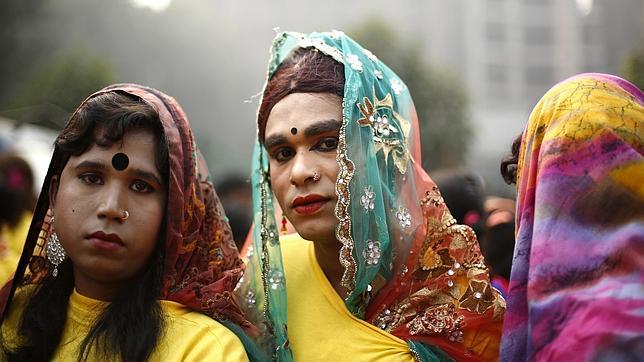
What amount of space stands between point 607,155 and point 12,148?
27.2ft

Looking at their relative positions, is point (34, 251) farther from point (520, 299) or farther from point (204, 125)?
point (204, 125)

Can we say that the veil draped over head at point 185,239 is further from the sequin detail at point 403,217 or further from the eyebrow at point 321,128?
the sequin detail at point 403,217

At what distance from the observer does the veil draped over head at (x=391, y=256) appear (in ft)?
9.34

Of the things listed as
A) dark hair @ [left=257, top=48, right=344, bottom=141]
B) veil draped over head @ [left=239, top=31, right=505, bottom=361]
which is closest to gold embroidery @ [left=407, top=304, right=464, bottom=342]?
veil draped over head @ [left=239, top=31, right=505, bottom=361]

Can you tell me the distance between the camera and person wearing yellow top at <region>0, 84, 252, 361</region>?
2.69 m

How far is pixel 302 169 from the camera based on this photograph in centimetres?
290

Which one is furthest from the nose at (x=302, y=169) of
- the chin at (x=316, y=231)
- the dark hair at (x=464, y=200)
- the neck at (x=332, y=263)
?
the dark hair at (x=464, y=200)

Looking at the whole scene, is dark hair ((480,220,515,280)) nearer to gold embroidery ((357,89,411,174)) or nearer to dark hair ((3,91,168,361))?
gold embroidery ((357,89,411,174))

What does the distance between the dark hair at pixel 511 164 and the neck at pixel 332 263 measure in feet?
2.22

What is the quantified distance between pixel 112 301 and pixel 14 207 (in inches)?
119

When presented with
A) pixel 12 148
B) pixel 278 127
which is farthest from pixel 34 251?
pixel 12 148

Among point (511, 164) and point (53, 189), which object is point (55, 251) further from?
point (511, 164)

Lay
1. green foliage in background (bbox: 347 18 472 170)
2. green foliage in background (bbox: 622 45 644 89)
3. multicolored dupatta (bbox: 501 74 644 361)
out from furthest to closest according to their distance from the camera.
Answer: green foliage in background (bbox: 347 18 472 170)
green foliage in background (bbox: 622 45 644 89)
multicolored dupatta (bbox: 501 74 644 361)

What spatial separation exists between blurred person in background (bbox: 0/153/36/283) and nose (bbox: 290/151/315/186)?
2.43 metres
